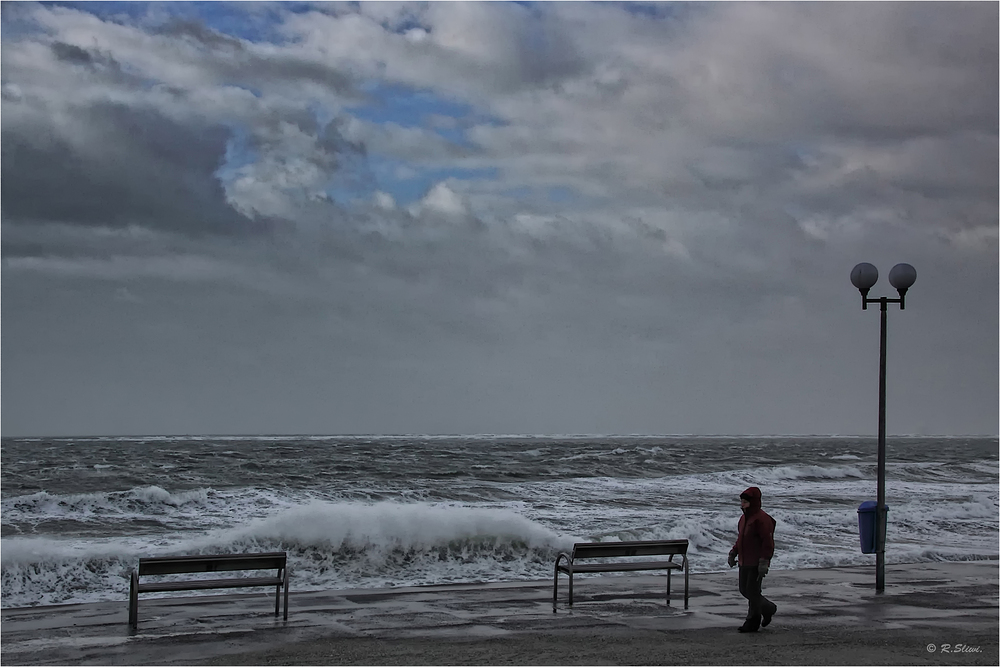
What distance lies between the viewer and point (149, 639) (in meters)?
9.78

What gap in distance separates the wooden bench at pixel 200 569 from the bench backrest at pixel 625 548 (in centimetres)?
356

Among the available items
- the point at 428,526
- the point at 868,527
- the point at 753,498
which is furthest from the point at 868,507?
the point at 428,526

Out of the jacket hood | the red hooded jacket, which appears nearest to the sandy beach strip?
the red hooded jacket

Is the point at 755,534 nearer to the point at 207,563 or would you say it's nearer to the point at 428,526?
the point at 207,563

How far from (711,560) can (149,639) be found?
1052 centimetres

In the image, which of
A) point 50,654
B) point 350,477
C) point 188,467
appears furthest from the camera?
point 188,467

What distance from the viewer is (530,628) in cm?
1027

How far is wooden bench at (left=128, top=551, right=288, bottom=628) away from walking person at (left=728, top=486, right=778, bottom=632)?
5031mm

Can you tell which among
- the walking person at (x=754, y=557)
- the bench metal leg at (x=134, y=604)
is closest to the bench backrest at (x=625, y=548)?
the walking person at (x=754, y=557)

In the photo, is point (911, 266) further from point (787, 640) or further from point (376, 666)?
point (376, 666)

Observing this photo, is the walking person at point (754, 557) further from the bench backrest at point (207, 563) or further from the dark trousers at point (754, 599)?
the bench backrest at point (207, 563)

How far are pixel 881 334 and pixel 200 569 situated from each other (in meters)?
9.49

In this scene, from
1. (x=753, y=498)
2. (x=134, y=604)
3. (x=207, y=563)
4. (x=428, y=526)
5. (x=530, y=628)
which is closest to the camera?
(x=753, y=498)

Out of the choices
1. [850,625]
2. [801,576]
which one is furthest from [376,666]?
[801,576]
